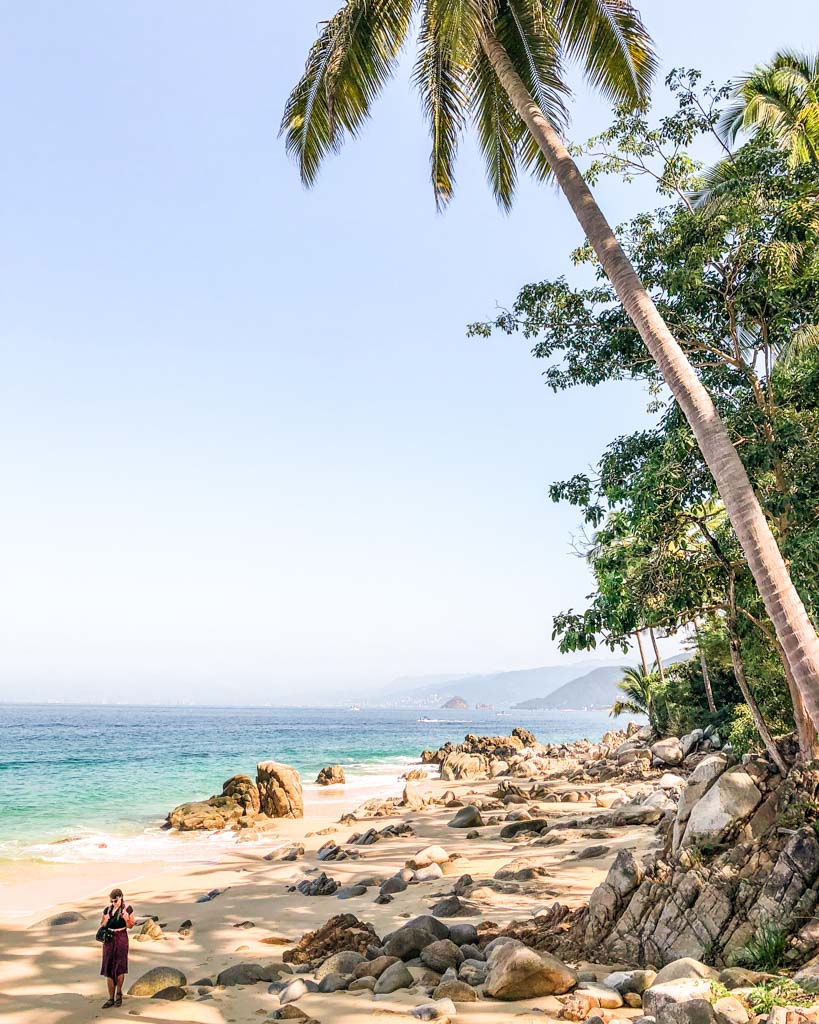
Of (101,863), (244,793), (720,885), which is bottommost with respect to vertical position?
(244,793)

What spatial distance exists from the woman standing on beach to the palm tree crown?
462 inches

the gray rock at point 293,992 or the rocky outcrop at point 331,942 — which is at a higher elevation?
the gray rock at point 293,992

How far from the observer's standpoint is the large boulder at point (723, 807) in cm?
773

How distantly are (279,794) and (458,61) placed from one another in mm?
23110

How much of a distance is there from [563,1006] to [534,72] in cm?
1330

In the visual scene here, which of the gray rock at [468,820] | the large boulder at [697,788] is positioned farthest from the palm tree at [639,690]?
the large boulder at [697,788]

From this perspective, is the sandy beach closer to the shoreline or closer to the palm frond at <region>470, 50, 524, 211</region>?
the shoreline

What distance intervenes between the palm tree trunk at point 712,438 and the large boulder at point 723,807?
141 centimetres

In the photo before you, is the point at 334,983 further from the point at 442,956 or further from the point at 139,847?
the point at 139,847

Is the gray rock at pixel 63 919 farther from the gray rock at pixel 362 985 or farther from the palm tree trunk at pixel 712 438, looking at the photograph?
the palm tree trunk at pixel 712 438

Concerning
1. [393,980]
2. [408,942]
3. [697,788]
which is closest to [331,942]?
[408,942]

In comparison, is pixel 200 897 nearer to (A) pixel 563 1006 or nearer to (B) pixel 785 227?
(A) pixel 563 1006

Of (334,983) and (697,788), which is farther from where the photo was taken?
(697,788)

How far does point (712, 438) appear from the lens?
A: 312 inches
